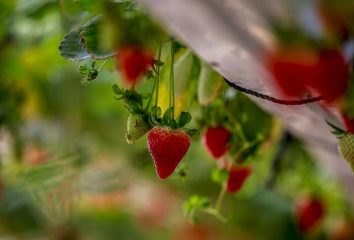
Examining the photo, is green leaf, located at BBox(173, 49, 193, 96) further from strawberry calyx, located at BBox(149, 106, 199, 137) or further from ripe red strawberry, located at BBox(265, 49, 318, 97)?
ripe red strawberry, located at BBox(265, 49, 318, 97)

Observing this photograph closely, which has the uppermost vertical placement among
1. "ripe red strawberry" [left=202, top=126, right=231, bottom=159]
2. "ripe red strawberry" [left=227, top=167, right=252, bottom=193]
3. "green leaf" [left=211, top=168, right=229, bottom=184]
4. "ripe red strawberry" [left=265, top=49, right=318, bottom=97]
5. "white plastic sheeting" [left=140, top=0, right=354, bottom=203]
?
"ripe red strawberry" [left=265, top=49, right=318, bottom=97]

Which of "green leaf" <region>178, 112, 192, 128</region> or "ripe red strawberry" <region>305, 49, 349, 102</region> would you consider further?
"green leaf" <region>178, 112, 192, 128</region>

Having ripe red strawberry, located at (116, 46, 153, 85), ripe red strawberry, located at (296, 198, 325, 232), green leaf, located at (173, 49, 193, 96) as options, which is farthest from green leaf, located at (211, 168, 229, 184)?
ripe red strawberry, located at (296, 198, 325, 232)

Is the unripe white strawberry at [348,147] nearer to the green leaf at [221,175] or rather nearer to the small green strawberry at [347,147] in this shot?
the small green strawberry at [347,147]

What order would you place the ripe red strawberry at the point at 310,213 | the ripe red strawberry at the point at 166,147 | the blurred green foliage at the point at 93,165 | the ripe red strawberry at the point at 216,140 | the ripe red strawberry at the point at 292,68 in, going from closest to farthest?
the ripe red strawberry at the point at 292,68 < the ripe red strawberry at the point at 166,147 < the ripe red strawberry at the point at 216,140 < the blurred green foliage at the point at 93,165 < the ripe red strawberry at the point at 310,213

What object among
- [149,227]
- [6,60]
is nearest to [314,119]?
[6,60]

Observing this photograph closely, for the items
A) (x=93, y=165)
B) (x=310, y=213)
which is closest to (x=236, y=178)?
(x=310, y=213)

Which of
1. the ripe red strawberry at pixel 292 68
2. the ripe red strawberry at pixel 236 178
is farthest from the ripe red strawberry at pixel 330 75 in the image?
the ripe red strawberry at pixel 236 178

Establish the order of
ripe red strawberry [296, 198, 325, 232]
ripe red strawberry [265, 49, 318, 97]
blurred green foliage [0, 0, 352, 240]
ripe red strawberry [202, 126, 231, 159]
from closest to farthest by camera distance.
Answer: ripe red strawberry [265, 49, 318, 97] < ripe red strawberry [202, 126, 231, 159] < blurred green foliage [0, 0, 352, 240] < ripe red strawberry [296, 198, 325, 232]
